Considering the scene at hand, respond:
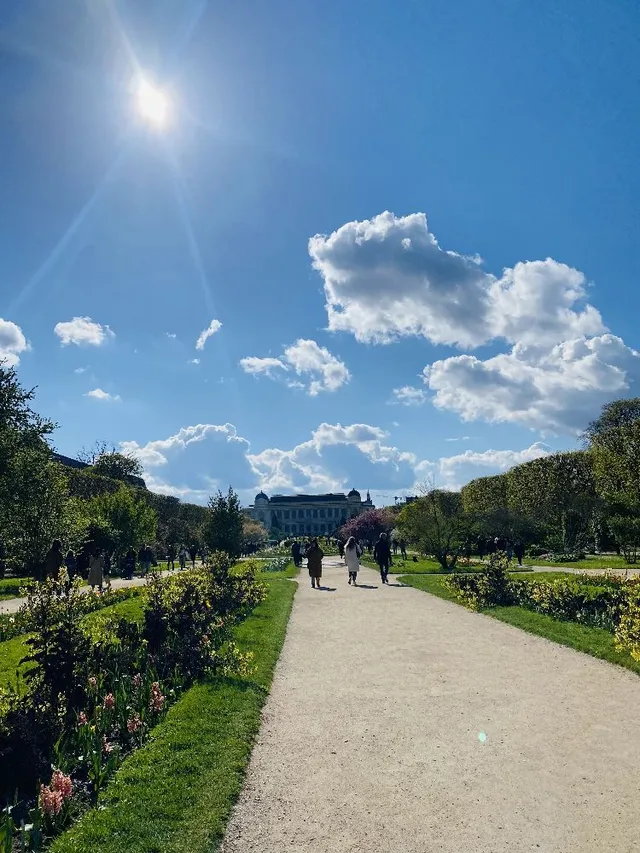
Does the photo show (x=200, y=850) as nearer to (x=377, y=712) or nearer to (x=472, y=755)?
(x=472, y=755)

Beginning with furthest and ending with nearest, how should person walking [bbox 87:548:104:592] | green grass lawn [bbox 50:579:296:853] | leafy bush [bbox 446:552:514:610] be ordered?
person walking [bbox 87:548:104:592] < leafy bush [bbox 446:552:514:610] < green grass lawn [bbox 50:579:296:853]

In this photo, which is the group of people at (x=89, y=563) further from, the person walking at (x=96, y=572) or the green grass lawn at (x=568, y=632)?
the green grass lawn at (x=568, y=632)

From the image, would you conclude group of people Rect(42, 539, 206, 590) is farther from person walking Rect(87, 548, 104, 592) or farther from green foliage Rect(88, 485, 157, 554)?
green foliage Rect(88, 485, 157, 554)

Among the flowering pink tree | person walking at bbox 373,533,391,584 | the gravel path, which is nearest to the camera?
the gravel path

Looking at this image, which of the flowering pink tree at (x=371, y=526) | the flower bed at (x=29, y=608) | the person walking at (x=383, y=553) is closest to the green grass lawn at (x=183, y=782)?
the flower bed at (x=29, y=608)

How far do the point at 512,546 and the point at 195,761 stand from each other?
42700 mm

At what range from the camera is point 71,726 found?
292 inches

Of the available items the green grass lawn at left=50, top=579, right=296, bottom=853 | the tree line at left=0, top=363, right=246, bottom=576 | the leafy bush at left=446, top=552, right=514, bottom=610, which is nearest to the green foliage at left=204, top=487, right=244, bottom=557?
the tree line at left=0, top=363, right=246, bottom=576

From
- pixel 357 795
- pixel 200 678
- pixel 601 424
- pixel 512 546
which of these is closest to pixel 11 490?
pixel 200 678

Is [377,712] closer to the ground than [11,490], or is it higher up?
closer to the ground

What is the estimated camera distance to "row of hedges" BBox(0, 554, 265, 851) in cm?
590

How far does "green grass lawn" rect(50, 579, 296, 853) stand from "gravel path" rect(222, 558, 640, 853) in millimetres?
229

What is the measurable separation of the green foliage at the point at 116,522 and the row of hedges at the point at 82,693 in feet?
95.0

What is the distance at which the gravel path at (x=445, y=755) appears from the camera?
17.1 ft
